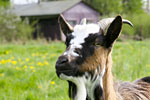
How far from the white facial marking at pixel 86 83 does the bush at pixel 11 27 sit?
72.2ft

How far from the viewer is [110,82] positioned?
336 cm

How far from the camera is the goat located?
2.85 meters

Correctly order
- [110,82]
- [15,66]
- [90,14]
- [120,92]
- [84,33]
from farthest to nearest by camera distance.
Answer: [90,14] → [15,66] → [120,92] → [110,82] → [84,33]

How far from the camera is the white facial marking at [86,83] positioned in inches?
116

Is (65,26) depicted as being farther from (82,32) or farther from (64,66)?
(64,66)

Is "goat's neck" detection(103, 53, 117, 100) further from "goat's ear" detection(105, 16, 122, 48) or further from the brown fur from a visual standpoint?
"goat's ear" detection(105, 16, 122, 48)

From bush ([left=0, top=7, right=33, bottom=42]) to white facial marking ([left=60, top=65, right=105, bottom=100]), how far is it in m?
22.0

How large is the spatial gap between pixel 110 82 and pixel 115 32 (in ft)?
2.00

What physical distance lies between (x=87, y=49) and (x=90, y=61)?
0.43 ft

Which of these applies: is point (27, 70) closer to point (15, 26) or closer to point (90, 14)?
point (15, 26)

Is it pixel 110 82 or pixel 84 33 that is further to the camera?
pixel 110 82

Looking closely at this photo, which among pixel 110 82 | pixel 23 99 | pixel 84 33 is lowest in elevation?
pixel 23 99

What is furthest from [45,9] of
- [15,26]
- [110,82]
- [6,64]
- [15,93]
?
[110,82]

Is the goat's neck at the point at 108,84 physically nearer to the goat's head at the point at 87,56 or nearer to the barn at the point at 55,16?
the goat's head at the point at 87,56
